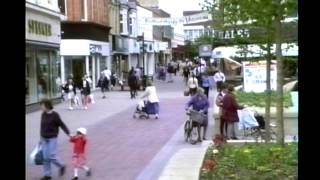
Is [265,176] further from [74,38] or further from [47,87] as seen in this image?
[74,38]

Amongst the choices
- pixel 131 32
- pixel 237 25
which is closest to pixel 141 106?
pixel 237 25

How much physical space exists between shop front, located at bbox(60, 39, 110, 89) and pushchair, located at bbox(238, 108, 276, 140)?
92.7 ft

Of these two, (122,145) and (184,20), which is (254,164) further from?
(184,20)

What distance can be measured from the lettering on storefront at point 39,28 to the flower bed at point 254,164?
18.9 meters

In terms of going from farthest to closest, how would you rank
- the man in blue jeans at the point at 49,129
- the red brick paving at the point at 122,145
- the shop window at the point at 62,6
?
the shop window at the point at 62,6
the red brick paving at the point at 122,145
the man in blue jeans at the point at 49,129

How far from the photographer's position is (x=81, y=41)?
149ft

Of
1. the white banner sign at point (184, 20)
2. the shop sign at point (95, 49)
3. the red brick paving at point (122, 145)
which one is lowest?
the red brick paving at point (122, 145)

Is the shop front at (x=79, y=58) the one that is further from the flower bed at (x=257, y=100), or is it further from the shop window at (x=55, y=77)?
the flower bed at (x=257, y=100)

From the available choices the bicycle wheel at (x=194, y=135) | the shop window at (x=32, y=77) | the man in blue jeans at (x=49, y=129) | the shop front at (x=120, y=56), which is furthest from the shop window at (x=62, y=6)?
the man in blue jeans at (x=49, y=129)

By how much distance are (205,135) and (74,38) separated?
31.3 m

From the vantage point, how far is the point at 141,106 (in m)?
23.9

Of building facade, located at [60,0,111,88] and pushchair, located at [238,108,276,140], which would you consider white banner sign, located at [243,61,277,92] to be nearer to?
pushchair, located at [238,108,276,140]

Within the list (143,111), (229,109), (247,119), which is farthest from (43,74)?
(247,119)

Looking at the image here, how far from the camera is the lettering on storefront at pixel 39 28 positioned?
2875 cm
